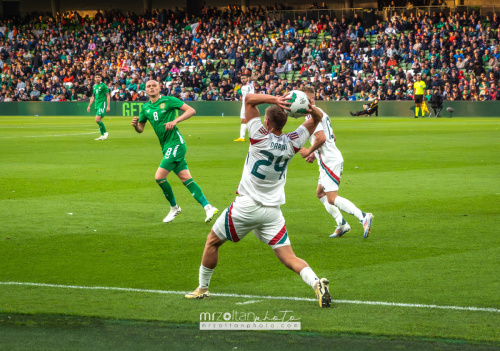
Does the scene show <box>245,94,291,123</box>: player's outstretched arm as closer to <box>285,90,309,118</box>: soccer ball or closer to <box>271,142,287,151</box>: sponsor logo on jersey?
<box>285,90,309,118</box>: soccer ball

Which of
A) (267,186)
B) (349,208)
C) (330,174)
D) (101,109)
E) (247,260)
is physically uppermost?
(267,186)

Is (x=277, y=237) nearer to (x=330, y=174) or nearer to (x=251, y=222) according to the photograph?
(x=251, y=222)

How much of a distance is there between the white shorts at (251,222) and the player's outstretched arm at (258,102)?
68 cm

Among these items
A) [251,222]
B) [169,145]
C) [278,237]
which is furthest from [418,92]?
[251,222]

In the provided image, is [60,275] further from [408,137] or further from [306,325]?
[408,137]

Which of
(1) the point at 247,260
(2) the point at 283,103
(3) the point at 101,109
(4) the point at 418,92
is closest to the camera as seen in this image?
(2) the point at 283,103

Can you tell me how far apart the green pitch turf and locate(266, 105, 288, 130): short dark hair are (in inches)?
58.5

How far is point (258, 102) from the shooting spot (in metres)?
6.30

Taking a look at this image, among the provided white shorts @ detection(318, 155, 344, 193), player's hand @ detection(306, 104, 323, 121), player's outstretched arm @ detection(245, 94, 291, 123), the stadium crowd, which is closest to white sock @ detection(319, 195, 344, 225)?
white shorts @ detection(318, 155, 344, 193)

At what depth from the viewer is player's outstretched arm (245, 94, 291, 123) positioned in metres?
6.18

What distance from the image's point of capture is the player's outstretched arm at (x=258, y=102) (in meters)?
6.18

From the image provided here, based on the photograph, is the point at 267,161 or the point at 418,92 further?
the point at 418,92

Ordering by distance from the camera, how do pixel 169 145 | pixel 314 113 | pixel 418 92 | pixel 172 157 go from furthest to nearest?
pixel 418 92 < pixel 169 145 < pixel 172 157 < pixel 314 113

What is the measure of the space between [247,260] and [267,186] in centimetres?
224
